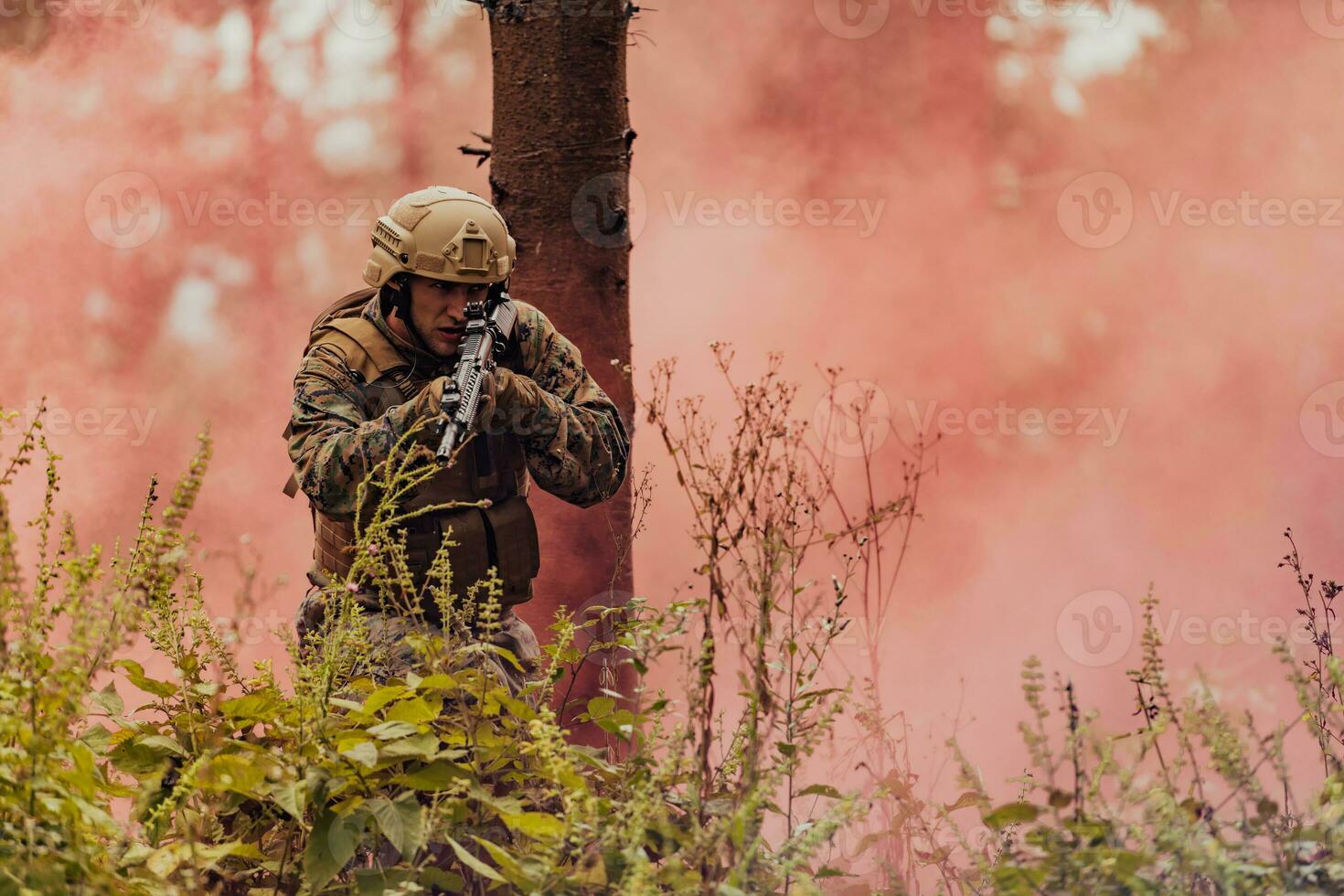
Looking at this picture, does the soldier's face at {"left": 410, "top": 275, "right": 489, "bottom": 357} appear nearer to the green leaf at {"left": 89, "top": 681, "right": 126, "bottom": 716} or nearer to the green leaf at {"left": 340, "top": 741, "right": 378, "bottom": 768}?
the green leaf at {"left": 89, "top": 681, "right": 126, "bottom": 716}

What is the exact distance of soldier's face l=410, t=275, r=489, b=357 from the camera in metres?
3.30

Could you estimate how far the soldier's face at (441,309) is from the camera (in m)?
3.30

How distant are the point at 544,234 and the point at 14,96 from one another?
4.20 m

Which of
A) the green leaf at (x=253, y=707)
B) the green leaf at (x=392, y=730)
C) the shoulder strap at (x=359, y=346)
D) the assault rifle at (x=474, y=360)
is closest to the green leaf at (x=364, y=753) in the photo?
the green leaf at (x=392, y=730)

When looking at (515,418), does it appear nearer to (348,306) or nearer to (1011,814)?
(348,306)

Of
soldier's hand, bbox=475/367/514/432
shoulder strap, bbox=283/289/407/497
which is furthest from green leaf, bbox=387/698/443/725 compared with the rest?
shoulder strap, bbox=283/289/407/497

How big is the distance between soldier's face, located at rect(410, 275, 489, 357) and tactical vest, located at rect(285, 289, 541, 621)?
8 centimetres

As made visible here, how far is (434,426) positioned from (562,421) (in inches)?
14.4

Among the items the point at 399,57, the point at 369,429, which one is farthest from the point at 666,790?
the point at 399,57

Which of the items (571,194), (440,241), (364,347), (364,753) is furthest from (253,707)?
(571,194)

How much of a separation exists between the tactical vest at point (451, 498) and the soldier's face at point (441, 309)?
0.08m

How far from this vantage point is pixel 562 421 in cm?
332

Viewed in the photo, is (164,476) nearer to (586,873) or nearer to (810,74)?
(810,74)

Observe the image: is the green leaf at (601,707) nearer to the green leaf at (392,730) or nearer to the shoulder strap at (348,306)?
the green leaf at (392,730)
